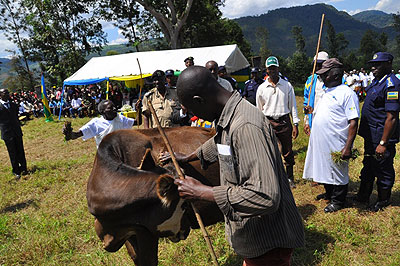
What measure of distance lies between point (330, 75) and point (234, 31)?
36635mm

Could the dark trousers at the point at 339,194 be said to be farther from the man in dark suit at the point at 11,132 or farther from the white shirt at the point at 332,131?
the man in dark suit at the point at 11,132

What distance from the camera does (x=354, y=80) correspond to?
1745 centimetres

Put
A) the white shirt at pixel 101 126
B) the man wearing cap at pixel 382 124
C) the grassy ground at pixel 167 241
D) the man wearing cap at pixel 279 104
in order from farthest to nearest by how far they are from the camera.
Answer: the man wearing cap at pixel 279 104
the white shirt at pixel 101 126
the man wearing cap at pixel 382 124
the grassy ground at pixel 167 241

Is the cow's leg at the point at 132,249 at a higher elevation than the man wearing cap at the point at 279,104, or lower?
lower

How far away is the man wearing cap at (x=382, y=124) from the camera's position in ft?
13.6

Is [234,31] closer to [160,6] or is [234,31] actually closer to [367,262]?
[160,6]

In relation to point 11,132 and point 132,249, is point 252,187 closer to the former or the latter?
point 132,249

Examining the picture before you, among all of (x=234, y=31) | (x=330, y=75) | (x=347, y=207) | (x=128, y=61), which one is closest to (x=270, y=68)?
(x=330, y=75)

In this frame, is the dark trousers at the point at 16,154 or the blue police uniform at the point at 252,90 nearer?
the blue police uniform at the point at 252,90

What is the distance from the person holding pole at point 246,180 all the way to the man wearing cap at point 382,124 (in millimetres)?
2987

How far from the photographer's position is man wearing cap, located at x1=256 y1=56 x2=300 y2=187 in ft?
17.6

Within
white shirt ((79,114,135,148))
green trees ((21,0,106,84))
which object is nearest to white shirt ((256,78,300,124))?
white shirt ((79,114,135,148))

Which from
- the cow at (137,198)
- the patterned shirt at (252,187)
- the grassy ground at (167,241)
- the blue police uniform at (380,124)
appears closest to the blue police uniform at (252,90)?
the grassy ground at (167,241)

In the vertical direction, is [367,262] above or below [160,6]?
below
